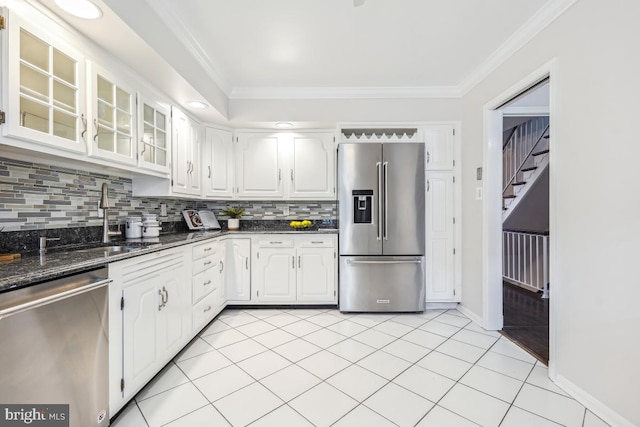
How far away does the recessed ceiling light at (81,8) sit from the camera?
137cm

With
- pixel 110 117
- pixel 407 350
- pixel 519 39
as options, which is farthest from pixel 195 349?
pixel 519 39

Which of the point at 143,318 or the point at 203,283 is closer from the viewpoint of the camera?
the point at 143,318

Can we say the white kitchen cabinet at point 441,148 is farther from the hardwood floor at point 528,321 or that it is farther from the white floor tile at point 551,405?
the white floor tile at point 551,405

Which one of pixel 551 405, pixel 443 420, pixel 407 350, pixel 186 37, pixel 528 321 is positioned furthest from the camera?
pixel 528 321

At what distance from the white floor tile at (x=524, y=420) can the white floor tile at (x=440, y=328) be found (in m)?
1.00

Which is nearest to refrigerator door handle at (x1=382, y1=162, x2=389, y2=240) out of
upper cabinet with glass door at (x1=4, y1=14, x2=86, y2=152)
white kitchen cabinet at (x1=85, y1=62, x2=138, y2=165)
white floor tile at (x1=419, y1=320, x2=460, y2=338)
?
white floor tile at (x1=419, y1=320, x2=460, y2=338)

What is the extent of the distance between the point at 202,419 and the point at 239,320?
143 cm

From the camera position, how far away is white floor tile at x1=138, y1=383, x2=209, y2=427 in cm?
150

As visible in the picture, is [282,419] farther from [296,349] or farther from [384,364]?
[384,364]

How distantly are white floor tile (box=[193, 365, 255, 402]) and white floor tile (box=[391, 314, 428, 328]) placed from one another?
66.7 inches

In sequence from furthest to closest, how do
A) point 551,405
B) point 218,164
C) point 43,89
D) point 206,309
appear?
point 218,164
point 206,309
point 551,405
point 43,89

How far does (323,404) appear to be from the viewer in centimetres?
161

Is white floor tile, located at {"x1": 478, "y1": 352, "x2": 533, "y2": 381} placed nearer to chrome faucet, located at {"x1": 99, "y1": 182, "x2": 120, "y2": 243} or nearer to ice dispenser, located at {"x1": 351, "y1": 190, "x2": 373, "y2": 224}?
ice dispenser, located at {"x1": 351, "y1": 190, "x2": 373, "y2": 224}

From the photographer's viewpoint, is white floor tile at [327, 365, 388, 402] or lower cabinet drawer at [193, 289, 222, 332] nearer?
white floor tile at [327, 365, 388, 402]
